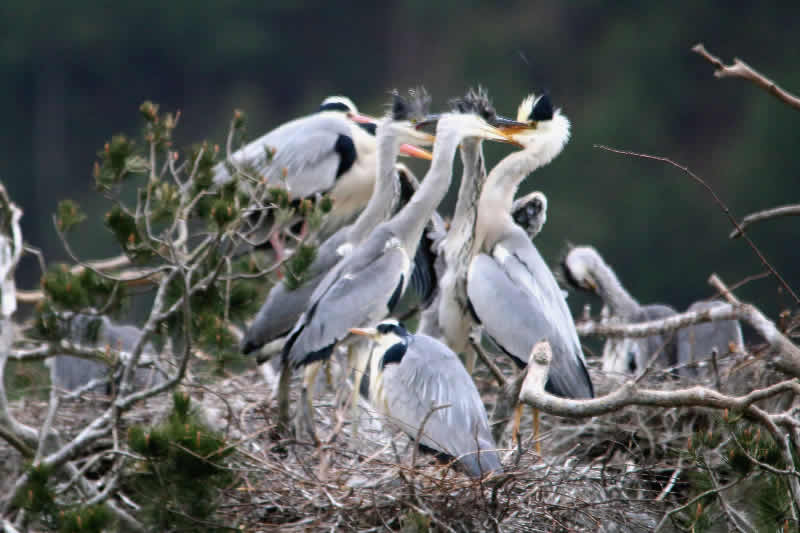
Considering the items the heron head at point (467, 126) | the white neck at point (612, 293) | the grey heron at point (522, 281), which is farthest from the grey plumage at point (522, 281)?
the white neck at point (612, 293)

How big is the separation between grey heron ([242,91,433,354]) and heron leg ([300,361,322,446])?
13.9 inches

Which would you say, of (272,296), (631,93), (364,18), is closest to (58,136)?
(364,18)

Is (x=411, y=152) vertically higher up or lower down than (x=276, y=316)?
higher up

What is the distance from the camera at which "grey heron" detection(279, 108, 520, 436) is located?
11.9 ft

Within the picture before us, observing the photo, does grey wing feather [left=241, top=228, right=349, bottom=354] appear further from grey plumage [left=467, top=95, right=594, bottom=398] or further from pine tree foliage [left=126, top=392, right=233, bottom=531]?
pine tree foliage [left=126, top=392, right=233, bottom=531]

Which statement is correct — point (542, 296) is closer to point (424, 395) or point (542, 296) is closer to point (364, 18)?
point (424, 395)

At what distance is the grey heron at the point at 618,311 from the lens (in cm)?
481

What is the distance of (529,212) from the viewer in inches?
176

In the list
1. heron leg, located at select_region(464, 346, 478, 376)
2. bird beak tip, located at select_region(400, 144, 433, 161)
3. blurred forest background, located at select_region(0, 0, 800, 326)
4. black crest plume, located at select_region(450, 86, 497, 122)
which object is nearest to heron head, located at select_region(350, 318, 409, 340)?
heron leg, located at select_region(464, 346, 478, 376)

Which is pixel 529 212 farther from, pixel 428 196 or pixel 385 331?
pixel 385 331

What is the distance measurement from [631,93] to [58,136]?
9.00 m

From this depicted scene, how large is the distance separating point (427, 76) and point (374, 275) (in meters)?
15.3

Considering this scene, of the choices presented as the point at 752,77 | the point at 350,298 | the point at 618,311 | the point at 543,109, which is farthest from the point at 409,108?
the point at 752,77

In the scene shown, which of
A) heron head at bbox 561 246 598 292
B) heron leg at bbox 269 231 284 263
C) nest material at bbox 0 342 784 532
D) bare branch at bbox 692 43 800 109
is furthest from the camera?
heron head at bbox 561 246 598 292
